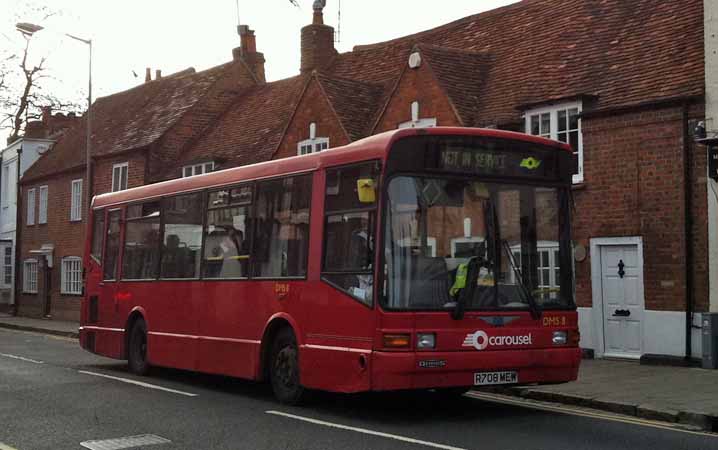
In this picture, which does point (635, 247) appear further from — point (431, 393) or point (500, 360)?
point (500, 360)

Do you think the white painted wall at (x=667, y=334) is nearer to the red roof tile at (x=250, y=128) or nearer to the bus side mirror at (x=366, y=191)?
the bus side mirror at (x=366, y=191)

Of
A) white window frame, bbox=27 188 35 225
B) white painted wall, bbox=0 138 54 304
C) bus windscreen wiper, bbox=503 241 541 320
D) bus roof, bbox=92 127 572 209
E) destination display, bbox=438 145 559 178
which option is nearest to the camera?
bus roof, bbox=92 127 572 209

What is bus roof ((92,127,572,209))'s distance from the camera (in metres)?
10.1

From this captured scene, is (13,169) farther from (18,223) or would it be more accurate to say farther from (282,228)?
(282,228)

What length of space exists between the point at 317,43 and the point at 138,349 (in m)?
18.6

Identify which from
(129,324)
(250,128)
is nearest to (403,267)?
(129,324)

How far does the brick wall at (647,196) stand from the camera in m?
16.8

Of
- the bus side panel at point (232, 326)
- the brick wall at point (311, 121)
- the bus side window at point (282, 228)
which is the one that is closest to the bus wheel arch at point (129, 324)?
the bus side panel at point (232, 326)

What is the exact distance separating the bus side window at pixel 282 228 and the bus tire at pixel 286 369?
0.78m

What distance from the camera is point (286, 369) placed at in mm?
11547

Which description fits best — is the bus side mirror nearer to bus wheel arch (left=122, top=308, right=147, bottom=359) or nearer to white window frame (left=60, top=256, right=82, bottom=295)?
bus wheel arch (left=122, top=308, right=147, bottom=359)

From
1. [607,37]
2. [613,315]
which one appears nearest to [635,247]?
[613,315]

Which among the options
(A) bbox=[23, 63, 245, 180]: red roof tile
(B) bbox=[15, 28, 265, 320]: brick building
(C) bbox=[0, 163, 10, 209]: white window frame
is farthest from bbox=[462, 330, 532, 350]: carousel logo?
(C) bbox=[0, 163, 10, 209]: white window frame

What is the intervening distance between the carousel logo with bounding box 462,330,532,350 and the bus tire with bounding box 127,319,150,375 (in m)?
6.91
